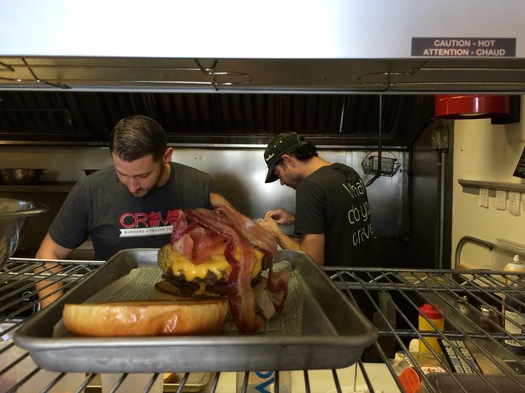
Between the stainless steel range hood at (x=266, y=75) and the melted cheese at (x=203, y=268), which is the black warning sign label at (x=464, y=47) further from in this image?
the melted cheese at (x=203, y=268)

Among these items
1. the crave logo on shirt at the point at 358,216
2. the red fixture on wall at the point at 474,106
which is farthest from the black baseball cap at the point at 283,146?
the red fixture on wall at the point at 474,106

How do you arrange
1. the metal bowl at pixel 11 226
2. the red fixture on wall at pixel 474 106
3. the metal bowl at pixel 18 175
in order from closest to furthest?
the metal bowl at pixel 11 226, the red fixture on wall at pixel 474 106, the metal bowl at pixel 18 175

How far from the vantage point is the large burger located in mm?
621

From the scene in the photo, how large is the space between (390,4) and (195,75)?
315 millimetres

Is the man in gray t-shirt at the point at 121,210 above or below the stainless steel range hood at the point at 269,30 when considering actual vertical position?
Result: below

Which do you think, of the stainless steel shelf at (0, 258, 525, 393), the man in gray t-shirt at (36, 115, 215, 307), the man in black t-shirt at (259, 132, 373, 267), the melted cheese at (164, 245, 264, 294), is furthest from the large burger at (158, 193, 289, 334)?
the man in black t-shirt at (259, 132, 373, 267)

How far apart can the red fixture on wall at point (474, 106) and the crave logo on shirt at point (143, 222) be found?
114cm

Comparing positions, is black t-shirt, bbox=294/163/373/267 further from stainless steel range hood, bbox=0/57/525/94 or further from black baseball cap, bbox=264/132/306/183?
stainless steel range hood, bbox=0/57/525/94

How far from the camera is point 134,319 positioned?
0.47 m

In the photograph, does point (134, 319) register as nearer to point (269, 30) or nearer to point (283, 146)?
point (269, 30)

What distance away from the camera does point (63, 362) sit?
1.46 feet

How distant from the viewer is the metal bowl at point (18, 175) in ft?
9.18

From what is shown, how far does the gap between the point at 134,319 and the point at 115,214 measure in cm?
133

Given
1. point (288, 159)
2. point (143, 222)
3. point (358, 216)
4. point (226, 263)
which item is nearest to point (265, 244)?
point (226, 263)
